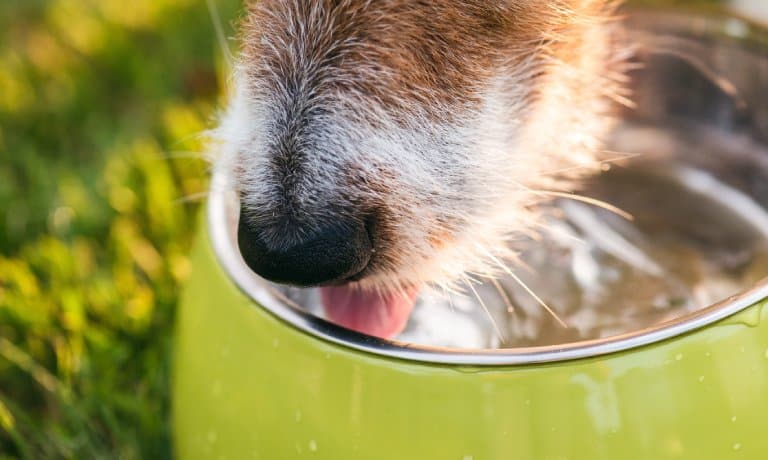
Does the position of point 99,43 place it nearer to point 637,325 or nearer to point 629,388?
point 637,325

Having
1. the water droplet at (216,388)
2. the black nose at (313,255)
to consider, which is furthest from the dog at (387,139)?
the water droplet at (216,388)

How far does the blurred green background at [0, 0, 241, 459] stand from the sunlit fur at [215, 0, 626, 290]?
0.24 m

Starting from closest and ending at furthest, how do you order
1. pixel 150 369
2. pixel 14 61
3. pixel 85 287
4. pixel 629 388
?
pixel 629 388 < pixel 150 369 < pixel 85 287 < pixel 14 61

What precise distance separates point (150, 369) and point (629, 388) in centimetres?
97

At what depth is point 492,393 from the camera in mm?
985

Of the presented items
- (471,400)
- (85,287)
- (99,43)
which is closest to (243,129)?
(471,400)

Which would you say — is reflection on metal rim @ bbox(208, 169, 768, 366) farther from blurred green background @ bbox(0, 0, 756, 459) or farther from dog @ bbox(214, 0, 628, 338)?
blurred green background @ bbox(0, 0, 756, 459)

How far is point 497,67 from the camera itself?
1272mm

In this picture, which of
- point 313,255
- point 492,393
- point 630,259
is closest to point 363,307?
→ point 313,255

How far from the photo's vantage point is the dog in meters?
1.12

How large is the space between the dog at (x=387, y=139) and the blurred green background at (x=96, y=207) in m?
0.25

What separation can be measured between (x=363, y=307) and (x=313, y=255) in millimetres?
205

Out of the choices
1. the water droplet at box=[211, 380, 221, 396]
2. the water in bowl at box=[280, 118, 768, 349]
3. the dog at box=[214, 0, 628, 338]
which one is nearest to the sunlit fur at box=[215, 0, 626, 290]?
the dog at box=[214, 0, 628, 338]

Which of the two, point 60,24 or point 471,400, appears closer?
point 471,400
